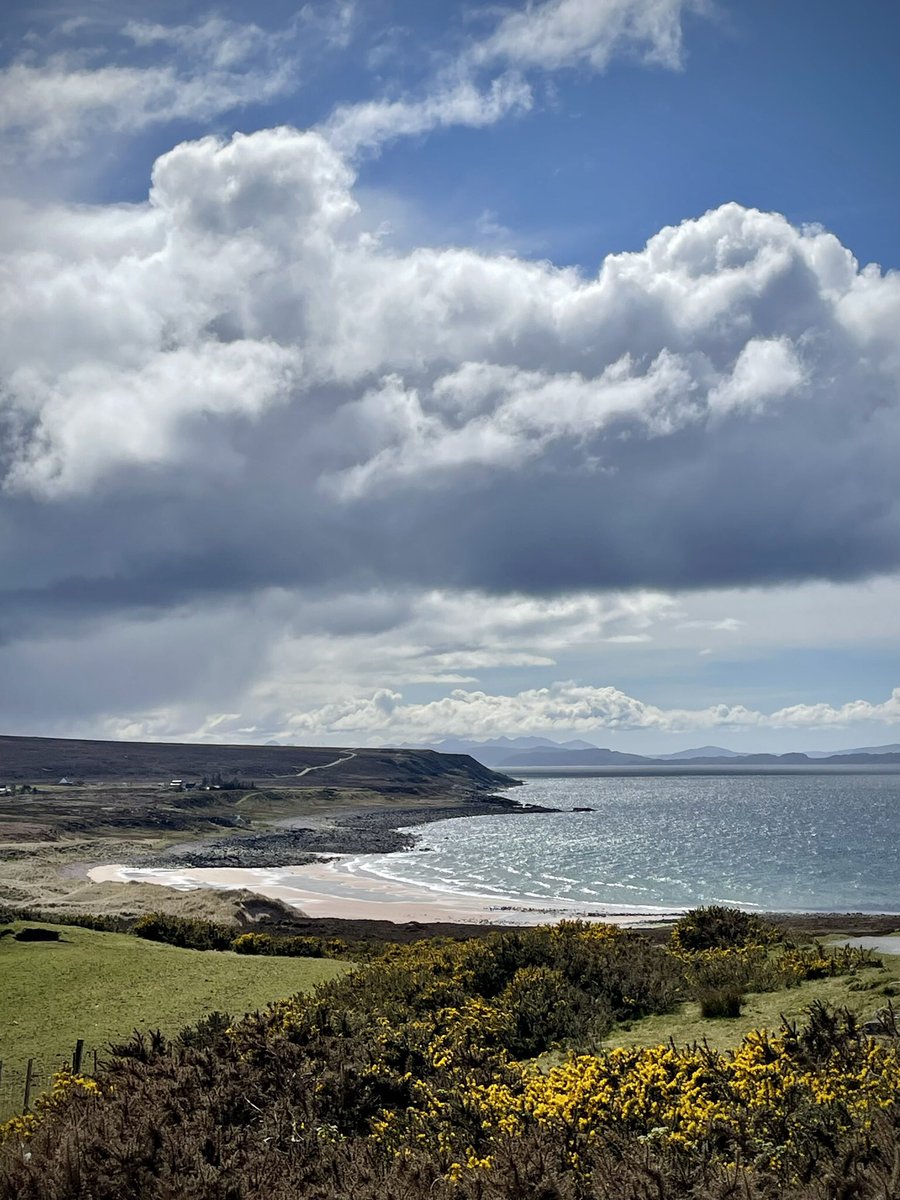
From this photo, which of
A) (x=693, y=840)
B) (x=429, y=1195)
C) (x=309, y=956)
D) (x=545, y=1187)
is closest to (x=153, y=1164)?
(x=429, y=1195)

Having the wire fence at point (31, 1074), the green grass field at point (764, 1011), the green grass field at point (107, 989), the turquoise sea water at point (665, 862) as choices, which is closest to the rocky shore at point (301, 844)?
the turquoise sea water at point (665, 862)

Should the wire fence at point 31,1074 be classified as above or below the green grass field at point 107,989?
above

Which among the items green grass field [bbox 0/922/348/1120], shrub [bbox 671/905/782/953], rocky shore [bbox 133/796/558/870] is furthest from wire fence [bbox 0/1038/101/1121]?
rocky shore [bbox 133/796/558/870]

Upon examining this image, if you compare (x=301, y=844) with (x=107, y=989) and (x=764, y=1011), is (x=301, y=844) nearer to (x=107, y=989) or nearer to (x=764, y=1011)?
(x=107, y=989)

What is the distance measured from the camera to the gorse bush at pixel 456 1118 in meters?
6.74

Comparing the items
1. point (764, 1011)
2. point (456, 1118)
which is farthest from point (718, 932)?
point (456, 1118)

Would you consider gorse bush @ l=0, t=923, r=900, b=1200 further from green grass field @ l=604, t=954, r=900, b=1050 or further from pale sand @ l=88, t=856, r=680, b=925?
pale sand @ l=88, t=856, r=680, b=925

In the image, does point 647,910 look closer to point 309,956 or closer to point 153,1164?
point 309,956

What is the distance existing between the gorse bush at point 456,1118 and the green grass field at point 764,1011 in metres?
1.03

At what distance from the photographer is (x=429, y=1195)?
6.87m

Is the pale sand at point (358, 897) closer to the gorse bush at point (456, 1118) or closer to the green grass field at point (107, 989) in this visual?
the green grass field at point (107, 989)

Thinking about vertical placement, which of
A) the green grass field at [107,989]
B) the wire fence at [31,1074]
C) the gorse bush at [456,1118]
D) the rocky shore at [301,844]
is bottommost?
the rocky shore at [301,844]

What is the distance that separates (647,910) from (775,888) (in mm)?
15298

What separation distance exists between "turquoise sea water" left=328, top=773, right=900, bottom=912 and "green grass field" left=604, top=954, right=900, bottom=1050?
148ft
